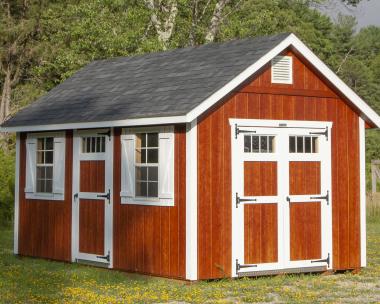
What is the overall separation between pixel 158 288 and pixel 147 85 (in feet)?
13.9

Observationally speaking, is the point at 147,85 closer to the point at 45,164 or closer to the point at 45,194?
the point at 45,164

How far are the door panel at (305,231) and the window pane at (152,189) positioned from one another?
224 centimetres

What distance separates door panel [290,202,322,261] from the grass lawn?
39cm

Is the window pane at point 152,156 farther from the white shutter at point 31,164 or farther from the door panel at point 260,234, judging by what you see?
the white shutter at point 31,164

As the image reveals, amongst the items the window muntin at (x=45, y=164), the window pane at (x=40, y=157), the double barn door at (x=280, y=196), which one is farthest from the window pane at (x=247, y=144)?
the window pane at (x=40, y=157)

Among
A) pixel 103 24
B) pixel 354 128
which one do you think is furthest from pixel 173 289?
pixel 103 24

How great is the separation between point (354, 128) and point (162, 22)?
17.8 metres

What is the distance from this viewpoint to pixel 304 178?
54.7ft

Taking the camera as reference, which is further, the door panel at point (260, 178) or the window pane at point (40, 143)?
the window pane at point (40, 143)

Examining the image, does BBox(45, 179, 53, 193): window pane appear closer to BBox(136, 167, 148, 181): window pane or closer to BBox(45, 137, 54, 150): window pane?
BBox(45, 137, 54, 150): window pane

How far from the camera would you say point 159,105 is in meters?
15.9

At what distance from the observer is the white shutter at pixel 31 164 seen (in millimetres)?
19141

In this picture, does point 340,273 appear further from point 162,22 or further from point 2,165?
point 162,22

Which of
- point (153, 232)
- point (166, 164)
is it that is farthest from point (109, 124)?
point (153, 232)
